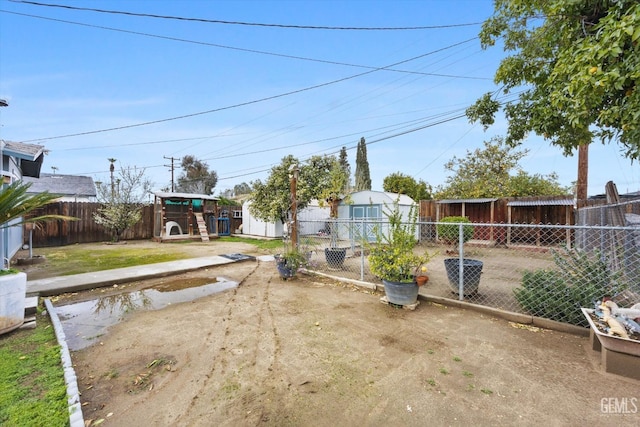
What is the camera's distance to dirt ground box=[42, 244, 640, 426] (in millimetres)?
2014

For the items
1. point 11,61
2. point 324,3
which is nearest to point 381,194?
point 324,3

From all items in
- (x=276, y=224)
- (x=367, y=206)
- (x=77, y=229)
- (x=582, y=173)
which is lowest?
(x=77, y=229)

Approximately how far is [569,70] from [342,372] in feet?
11.7

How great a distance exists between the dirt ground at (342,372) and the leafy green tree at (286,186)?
8726 mm

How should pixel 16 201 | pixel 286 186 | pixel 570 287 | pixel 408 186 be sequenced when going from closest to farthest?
pixel 16 201
pixel 570 287
pixel 286 186
pixel 408 186

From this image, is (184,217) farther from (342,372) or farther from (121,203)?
(342,372)

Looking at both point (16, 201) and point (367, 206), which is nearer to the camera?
point (16, 201)

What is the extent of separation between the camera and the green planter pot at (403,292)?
13.7 feet

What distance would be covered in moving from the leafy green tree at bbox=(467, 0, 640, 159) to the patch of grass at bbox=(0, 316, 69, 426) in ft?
16.2

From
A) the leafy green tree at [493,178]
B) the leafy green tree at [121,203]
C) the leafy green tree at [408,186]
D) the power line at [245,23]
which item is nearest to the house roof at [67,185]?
the leafy green tree at [121,203]

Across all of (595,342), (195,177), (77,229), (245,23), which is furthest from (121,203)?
(195,177)

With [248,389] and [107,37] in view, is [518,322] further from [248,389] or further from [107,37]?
[107,37]

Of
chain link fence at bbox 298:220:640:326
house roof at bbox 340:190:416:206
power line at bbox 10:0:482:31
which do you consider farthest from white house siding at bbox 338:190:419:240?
power line at bbox 10:0:482:31

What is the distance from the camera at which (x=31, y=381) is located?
233 centimetres
